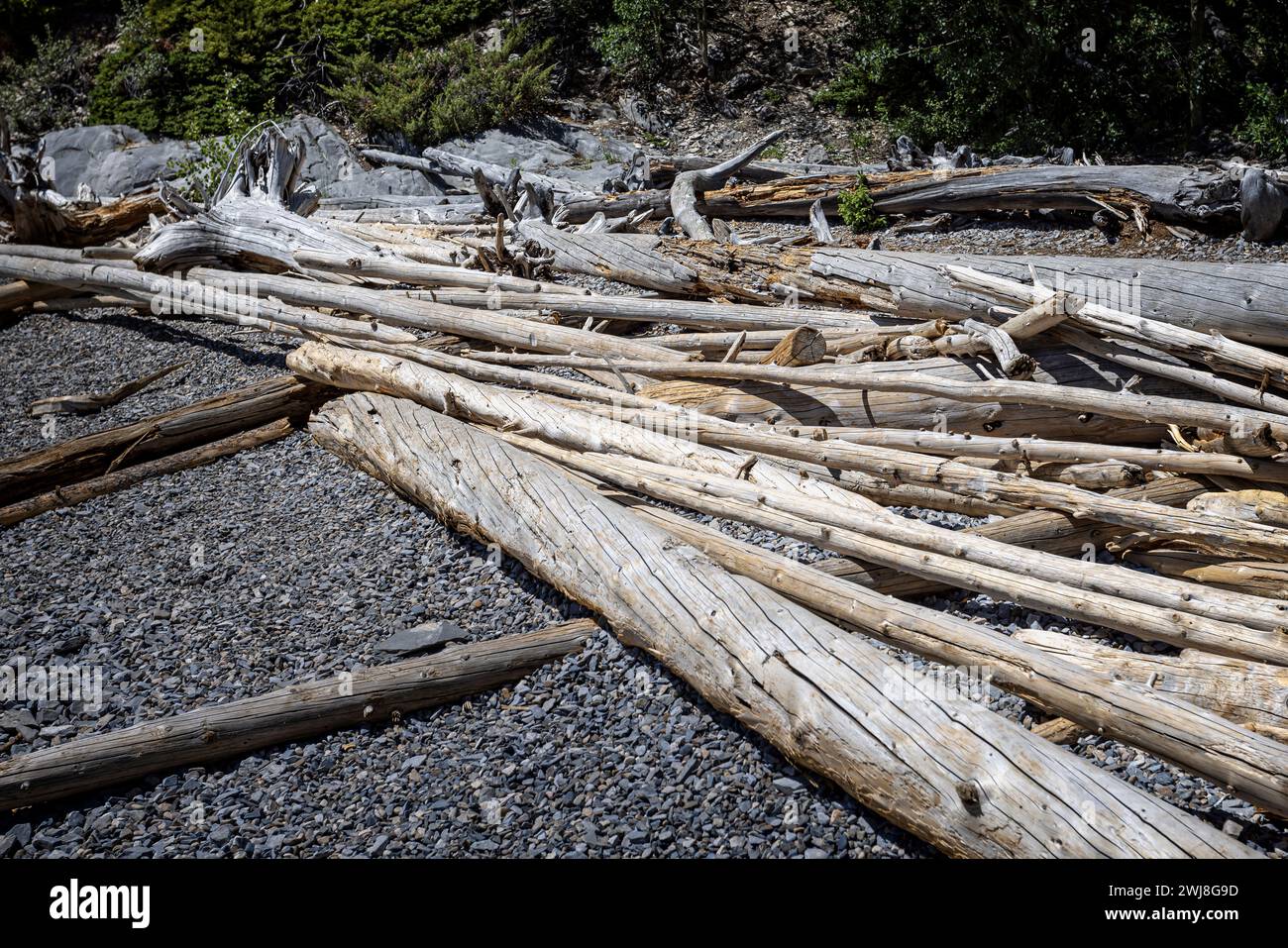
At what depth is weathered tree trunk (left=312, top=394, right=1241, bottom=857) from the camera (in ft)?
9.30

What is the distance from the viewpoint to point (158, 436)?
677cm

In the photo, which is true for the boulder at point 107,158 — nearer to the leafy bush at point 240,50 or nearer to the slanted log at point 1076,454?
the leafy bush at point 240,50

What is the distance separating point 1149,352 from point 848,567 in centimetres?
219

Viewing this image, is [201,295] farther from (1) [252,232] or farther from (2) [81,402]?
(2) [81,402]

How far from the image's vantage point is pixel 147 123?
17.2 meters

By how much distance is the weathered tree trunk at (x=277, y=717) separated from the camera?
146 inches

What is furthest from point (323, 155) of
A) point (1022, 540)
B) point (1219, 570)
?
point (1219, 570)

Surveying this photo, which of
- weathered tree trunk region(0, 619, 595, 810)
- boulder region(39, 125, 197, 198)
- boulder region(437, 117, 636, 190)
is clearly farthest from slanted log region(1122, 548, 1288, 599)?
boulder region(39, 125, 197, 198)

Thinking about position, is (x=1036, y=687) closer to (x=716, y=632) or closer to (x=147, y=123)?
(x=716, y=632)

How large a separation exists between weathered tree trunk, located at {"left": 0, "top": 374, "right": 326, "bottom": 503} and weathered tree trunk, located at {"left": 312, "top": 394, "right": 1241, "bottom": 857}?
2.49 m

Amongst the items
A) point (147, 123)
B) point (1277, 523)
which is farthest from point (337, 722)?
point (147, 123)

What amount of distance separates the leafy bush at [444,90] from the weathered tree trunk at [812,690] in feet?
40.2

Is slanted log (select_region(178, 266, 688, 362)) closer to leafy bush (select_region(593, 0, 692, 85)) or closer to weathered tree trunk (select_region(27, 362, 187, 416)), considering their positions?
weathered tree trunk (select_region(27, 362, 187, 416))

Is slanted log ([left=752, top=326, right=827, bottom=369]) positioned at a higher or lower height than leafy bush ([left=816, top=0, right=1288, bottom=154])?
lower
